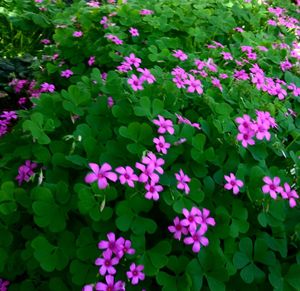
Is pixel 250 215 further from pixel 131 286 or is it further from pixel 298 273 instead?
pixel 131 286

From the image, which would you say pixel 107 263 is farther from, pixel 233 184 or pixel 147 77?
pixel 147 77

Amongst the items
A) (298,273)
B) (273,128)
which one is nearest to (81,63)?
(273,128)

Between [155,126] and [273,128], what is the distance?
22.6 inches

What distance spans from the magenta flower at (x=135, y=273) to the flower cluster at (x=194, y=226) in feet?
0.49

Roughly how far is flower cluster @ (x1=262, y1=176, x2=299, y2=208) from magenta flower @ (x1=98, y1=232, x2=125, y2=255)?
50 cm

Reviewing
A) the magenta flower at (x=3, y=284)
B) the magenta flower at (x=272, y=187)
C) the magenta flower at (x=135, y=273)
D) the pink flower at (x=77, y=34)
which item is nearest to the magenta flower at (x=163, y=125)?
the magenta flower at (x=272, y=187)

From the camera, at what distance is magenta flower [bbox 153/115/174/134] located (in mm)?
1450

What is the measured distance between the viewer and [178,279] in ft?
4.18

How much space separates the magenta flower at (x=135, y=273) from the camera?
1.22m

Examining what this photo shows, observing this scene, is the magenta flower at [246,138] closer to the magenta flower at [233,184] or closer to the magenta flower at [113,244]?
the magenta flower at [233,184]

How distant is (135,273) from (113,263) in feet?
0.24

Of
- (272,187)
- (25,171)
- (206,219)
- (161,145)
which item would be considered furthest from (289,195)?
(25,171)

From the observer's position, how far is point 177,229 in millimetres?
1301

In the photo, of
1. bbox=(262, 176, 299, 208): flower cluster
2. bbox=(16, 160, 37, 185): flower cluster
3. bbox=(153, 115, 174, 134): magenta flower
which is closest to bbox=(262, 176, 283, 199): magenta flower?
bbox=(262, 176, 299, 208): flower cluster
